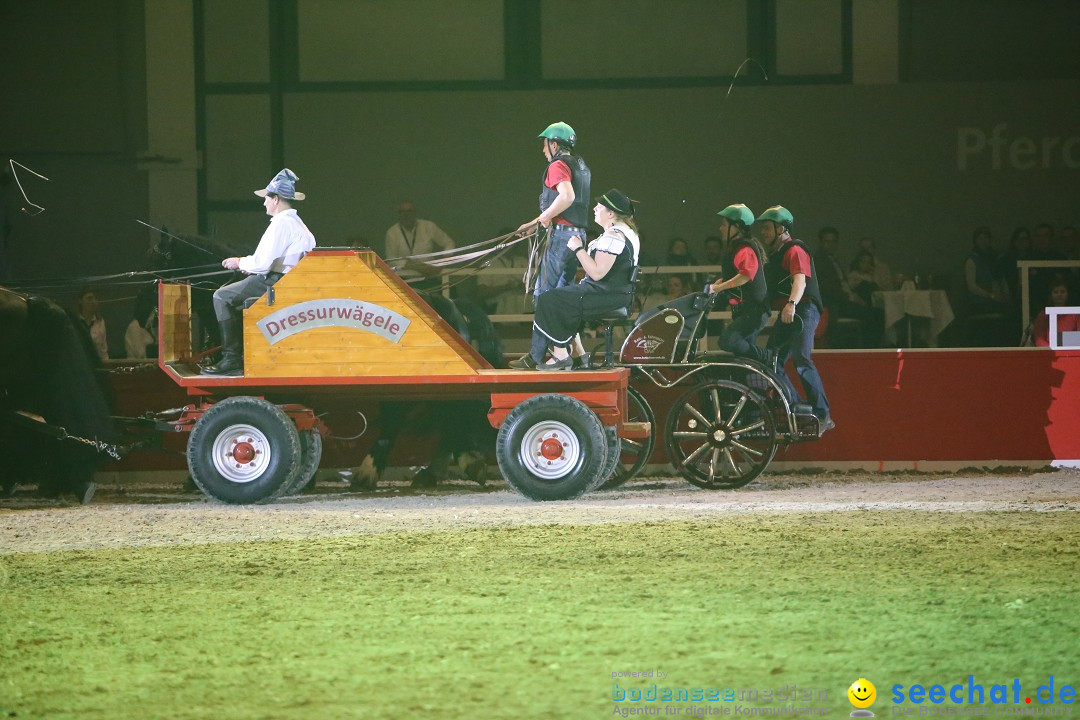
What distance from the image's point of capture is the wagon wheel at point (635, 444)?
11.8 metres

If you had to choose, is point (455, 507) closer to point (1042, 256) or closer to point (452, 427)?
point (452, 427)

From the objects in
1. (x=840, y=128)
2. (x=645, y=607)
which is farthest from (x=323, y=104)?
(x=645, y=607)

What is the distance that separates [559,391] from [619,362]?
27.7 inches

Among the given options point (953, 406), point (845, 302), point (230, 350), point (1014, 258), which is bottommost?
point (953, 406)

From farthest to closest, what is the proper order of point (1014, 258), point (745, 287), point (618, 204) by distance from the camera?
point (1014, 258) < point (745, 287) < point (618, 204)

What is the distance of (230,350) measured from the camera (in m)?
11.0

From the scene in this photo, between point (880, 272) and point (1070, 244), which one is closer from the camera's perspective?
point (1070, 244)

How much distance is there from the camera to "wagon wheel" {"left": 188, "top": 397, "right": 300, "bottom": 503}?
35.2 feet

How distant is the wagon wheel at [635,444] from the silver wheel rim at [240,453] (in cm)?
279

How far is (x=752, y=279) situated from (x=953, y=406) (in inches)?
94.7


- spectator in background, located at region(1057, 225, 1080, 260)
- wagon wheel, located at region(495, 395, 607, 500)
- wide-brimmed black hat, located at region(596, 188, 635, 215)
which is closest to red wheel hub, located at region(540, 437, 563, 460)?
wagon wheel, located at region(495, 395, 607, 500)

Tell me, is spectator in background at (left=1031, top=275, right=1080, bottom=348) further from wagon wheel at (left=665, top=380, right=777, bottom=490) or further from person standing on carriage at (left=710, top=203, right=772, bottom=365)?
wagon wheel at (left=665, top=380, right=777, bottom=490)

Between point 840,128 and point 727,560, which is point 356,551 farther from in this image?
point 840,128

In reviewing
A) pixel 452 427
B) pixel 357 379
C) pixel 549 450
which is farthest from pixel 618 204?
pixel 452 427
